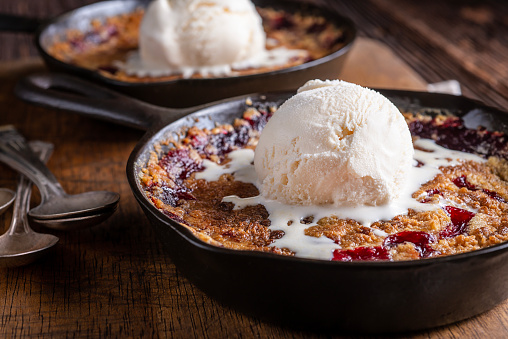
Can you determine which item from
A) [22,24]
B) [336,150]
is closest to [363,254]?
[336,150]

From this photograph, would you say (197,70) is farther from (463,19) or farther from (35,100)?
(463,19)

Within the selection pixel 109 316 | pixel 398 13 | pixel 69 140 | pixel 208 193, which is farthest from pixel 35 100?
pixel 398 13

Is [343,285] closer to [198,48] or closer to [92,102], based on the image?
[92,102]

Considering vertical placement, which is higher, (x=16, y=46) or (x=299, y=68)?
(x=299, y=68)

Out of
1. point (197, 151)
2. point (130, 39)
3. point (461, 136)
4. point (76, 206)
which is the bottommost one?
point (130, 39)

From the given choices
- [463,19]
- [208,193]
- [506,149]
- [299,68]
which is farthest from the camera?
[463,19]

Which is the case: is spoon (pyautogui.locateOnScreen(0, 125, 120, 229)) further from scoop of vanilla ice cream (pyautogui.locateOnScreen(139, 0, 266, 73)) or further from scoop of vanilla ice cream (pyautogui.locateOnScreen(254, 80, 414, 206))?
scoop of vanilla ice cream (pyautogui.locateOnScreen(139, 0, 266, 73))

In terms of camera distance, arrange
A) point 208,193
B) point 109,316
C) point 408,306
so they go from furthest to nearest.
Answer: point 208,193
point 109,316
point 408,306
